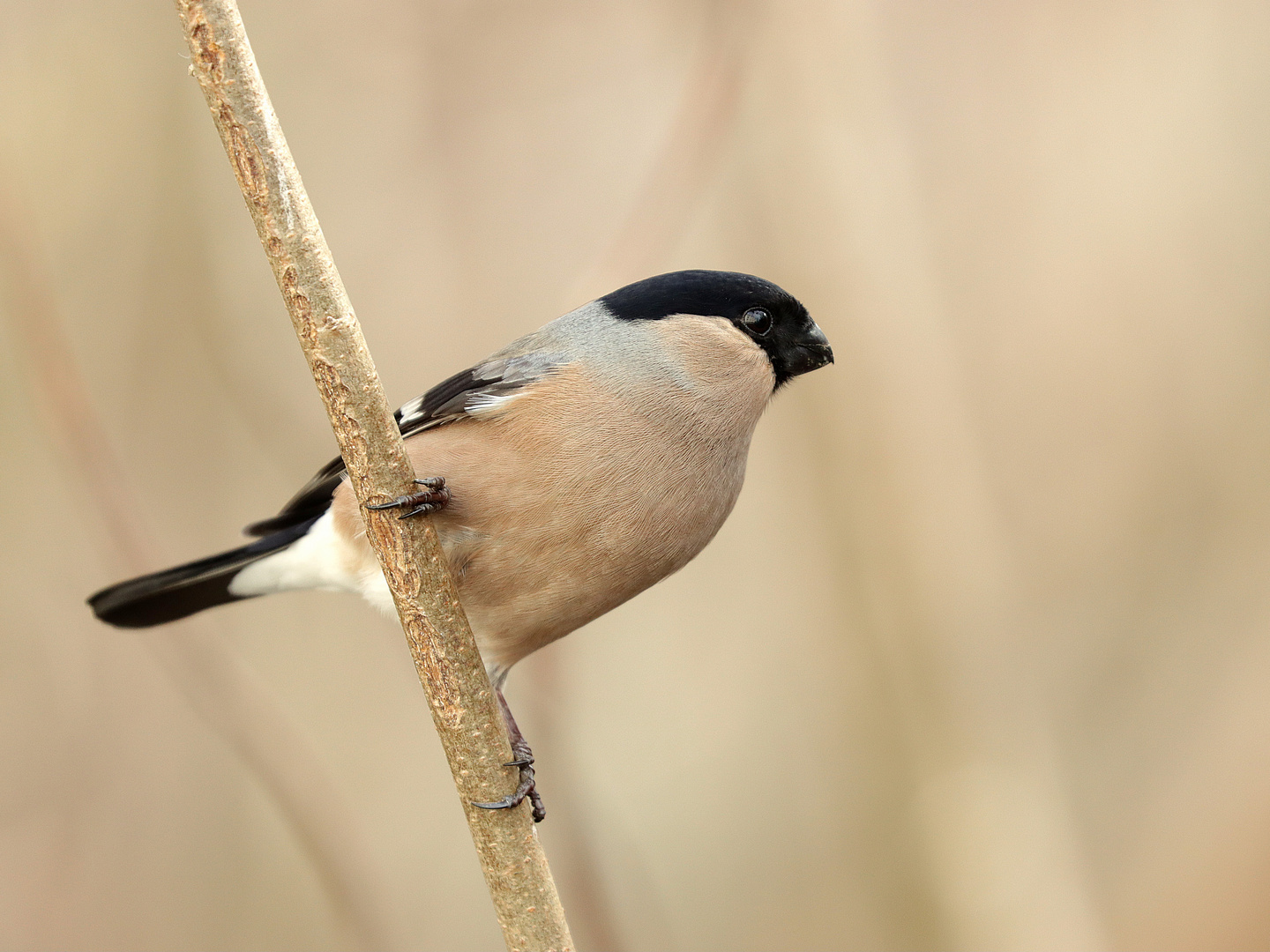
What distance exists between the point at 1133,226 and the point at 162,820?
5.77 metres

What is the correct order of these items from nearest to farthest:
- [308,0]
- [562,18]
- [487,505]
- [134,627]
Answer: [487,505] → [134,627] → [308,0] → [562,18]

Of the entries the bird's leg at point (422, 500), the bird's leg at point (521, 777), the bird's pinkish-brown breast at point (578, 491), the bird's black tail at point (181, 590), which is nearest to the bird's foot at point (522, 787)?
the bird's leg at point (521, 777)

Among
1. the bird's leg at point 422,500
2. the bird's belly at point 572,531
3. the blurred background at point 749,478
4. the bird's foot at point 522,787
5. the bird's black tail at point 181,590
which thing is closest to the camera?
the bird's leg at point 422,500

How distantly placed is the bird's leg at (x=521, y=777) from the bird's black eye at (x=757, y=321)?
1.34 metres

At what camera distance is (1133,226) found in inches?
224

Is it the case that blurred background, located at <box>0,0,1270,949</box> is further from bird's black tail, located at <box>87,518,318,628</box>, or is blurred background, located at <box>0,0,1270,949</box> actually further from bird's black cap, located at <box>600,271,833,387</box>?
bird's black cap, located at <box>600,271,833,387</box>

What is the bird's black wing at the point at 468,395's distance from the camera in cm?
300

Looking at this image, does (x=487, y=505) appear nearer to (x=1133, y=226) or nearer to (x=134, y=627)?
(x=134, y=627)

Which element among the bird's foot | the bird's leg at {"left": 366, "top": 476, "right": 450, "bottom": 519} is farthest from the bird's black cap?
the bird's foot

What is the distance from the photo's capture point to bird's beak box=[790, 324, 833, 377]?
Answer: 10.6ft

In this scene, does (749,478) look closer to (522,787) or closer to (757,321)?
(757,321)

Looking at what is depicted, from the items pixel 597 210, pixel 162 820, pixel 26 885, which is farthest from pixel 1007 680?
pixel 26 885

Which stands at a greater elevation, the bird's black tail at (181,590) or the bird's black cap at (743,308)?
the bird's black cap at (743,308)

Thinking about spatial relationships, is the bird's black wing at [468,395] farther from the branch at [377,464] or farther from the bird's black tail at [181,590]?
the branch at [377,464]
